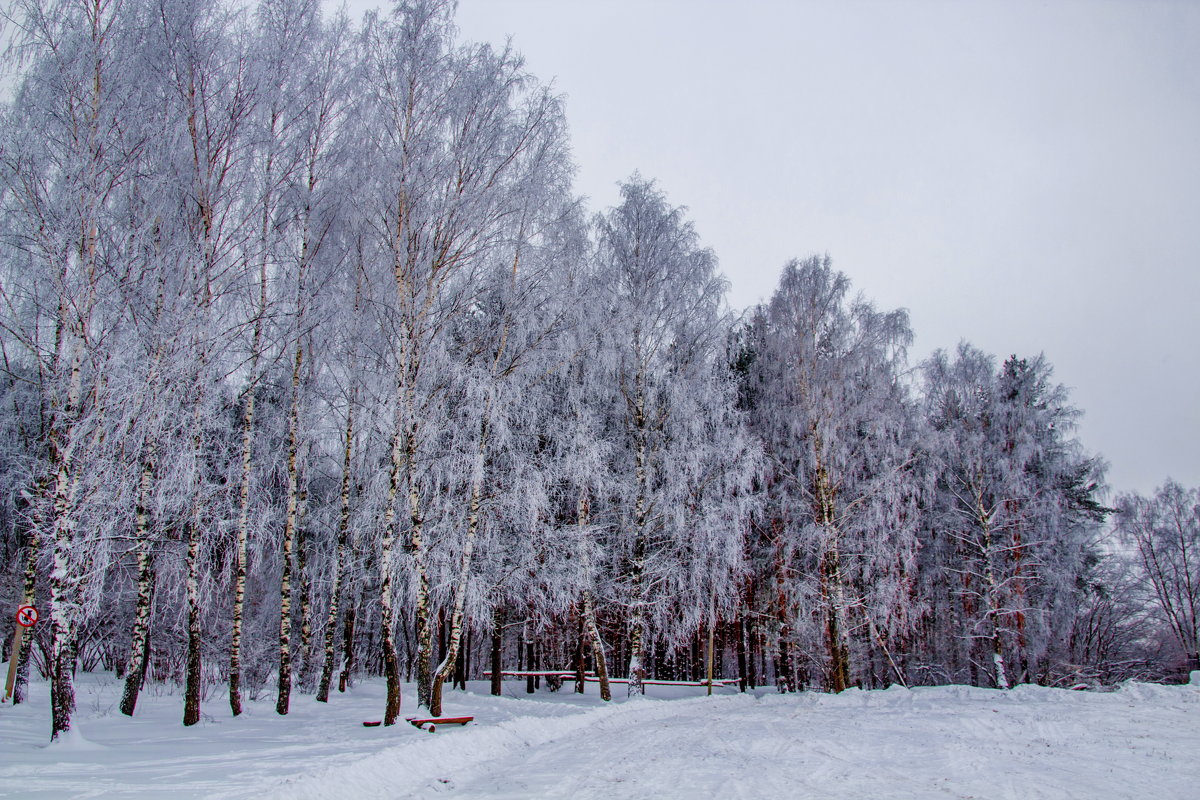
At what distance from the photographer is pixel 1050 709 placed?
11.0 metres

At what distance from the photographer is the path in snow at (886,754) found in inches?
233

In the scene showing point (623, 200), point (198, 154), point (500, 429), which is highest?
point (623, 200)

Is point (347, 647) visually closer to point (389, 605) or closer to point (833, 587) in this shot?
point (389, 605)

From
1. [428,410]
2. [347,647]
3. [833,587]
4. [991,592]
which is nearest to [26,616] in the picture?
[428,410]

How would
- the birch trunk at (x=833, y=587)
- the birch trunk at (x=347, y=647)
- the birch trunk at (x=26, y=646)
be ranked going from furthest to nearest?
the birch trunk at (x=833, y=587), the birch trunk at (x=347, y=647), the birch trunk at (x=26, y=646)

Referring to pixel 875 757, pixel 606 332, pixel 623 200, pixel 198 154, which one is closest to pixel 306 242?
pixel 198 154

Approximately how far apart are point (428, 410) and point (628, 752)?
548cm

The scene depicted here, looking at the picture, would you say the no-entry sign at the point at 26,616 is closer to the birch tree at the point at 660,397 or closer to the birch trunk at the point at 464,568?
the birch trunk at the point at 464,568

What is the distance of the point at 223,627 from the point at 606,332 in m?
13.6

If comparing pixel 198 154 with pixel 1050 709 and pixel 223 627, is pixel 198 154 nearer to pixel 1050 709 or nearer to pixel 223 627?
pixel 223 627

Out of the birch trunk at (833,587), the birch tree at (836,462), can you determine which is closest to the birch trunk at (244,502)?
the birch tree at (836,462)

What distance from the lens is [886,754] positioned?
301 inches

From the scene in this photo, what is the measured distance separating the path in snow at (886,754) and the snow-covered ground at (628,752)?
0.10ft

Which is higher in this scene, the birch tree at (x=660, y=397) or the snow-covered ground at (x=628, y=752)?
the birch tree at (x=660, y=397)
